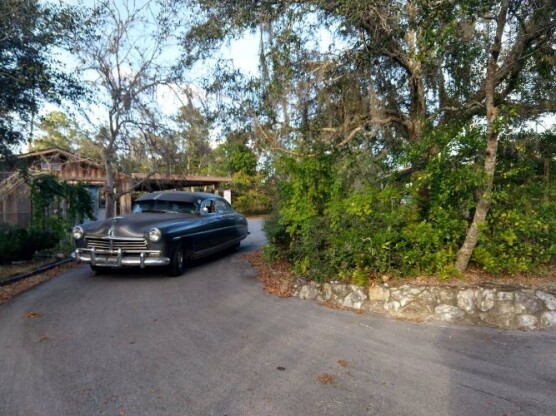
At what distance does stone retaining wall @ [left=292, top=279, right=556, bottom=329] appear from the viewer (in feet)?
19.2

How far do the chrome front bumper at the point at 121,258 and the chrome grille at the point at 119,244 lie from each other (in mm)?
68

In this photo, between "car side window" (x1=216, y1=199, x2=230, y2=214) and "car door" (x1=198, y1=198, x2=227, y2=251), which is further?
"car side window" (x1=216, y1=199, x2=230, y2=214)

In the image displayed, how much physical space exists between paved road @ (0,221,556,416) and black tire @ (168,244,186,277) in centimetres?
163

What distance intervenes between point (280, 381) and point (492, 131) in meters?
4.46

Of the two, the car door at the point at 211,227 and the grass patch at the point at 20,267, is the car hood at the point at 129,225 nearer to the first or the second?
the car door at the point at 211,227

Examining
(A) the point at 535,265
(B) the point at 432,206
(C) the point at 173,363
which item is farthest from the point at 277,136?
(C) the point at 173,363

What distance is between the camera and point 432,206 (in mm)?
6918

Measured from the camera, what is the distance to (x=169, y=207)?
10.2 metres

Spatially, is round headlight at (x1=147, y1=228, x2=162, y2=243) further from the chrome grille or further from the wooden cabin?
the wooden cabin

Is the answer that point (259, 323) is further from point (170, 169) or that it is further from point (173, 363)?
point (170, 169)

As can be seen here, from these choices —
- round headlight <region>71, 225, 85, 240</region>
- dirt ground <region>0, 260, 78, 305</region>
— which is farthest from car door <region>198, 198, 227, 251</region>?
dirt ground <region>0, 260, 78, 305</region>

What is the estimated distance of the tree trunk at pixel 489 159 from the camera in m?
6.15

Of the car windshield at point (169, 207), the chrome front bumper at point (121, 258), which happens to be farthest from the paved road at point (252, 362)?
the car windshield at point (169, 207)

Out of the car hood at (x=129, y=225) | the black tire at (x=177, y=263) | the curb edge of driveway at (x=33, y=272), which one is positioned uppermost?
the car hood at (x=129, y=225)
